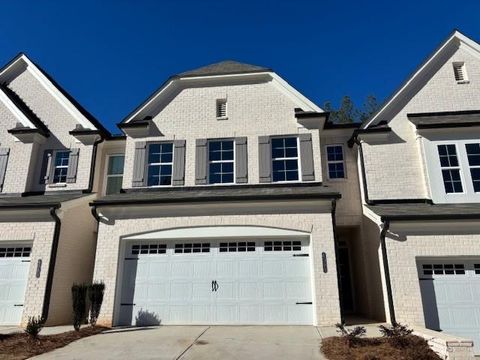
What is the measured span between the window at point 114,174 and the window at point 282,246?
7.52m

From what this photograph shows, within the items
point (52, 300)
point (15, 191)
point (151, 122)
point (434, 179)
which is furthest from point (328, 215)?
point (15, 191)

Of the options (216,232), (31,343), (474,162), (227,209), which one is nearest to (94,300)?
(31,343)

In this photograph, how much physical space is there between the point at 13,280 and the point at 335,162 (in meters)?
13.0

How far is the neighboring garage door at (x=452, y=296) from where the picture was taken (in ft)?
35.9

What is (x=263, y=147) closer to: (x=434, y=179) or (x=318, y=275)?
(x=318, y=275)

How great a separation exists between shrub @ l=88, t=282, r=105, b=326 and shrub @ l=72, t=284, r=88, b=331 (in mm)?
228

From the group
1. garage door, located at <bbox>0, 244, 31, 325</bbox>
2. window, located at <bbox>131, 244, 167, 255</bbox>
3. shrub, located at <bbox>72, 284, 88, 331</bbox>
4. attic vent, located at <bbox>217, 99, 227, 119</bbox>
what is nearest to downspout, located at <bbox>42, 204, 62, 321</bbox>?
garage door, located at <bbox>0, 244, 31, 325</bbox>

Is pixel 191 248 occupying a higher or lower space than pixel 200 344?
higher

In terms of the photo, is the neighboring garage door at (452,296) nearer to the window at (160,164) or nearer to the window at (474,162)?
the window at (474,162)

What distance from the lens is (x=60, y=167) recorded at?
16.0m

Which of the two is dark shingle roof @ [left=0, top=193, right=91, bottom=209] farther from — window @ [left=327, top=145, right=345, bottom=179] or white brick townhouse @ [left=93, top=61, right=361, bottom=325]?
window @ [left=327, top=145, right=345, bottom=179]

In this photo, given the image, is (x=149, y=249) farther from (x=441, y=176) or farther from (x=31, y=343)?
(x=441, y=176)

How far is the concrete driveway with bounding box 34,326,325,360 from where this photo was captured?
7996 mm

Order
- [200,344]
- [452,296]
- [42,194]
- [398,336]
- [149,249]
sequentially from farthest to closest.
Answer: [42,194] < [149,249] < [452,296] < [200,344] < [398,336]
